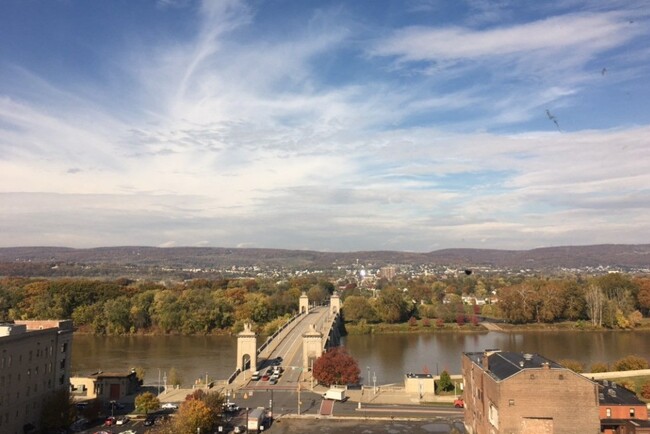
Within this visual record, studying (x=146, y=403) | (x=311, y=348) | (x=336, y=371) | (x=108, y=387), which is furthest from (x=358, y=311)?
(x=146, y=403)

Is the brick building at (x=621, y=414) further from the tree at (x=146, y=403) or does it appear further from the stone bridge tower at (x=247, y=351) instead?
the stone bridge tower at (x=247, y=351)

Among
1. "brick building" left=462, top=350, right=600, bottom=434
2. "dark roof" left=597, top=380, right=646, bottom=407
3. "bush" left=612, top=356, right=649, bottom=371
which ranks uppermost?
"brick building" left=462, top=350, right=600, bottom=434

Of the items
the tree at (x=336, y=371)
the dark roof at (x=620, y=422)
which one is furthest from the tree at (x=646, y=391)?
the tree at (x=336, y=371)

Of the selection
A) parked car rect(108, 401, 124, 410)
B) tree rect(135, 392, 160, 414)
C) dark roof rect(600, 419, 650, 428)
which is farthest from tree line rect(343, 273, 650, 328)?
dark roof rect(600, 419, 650, 428)

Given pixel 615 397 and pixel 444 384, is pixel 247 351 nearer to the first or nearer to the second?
pixel 444 384

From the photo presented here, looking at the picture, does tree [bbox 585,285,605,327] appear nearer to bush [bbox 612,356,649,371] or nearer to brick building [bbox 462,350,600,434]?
bush [bbox 612,356,649,371]

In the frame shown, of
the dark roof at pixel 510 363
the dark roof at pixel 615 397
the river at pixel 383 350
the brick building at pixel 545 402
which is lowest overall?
the river at pixel 383 350

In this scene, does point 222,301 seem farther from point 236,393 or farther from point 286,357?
point 236,393

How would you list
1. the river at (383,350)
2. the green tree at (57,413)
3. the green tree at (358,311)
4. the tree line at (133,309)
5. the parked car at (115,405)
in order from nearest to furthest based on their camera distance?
the green tree at (57,413) → the parked car at (115,405) → the river at (383,350) → the tree line at (133,309) → the green tree at (358,311)
